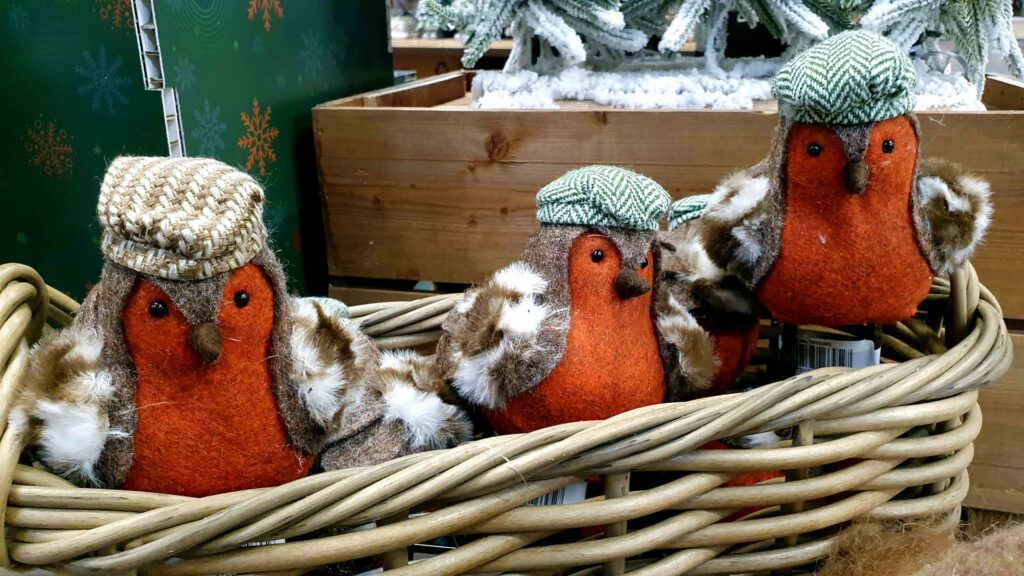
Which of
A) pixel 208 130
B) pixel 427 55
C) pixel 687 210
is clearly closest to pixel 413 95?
pixel 208 130

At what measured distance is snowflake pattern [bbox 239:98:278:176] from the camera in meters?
0.81

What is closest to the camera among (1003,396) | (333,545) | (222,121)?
(333,545)

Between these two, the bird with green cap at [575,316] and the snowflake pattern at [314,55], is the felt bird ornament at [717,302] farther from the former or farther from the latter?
the snowflake pattern at [314,55]

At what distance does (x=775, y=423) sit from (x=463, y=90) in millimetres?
988

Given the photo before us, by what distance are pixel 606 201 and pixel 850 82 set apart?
0.57 ft

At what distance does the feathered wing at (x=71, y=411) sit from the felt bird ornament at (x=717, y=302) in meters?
0.41

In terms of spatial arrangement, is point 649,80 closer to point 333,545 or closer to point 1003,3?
point 1003,3

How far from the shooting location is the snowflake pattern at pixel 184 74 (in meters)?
0.67

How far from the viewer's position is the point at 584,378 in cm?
48

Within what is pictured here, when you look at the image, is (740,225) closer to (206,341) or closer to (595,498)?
(595,498)

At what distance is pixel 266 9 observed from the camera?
0.84 metres

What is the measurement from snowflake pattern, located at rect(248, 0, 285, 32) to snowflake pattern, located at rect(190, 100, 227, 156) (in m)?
0.13

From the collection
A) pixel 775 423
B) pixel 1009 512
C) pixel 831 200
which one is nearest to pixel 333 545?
pixel 775 423

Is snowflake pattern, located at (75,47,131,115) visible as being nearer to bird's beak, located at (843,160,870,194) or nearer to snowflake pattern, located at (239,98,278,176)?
snowflake pattern, located at (239,98,278,176)
